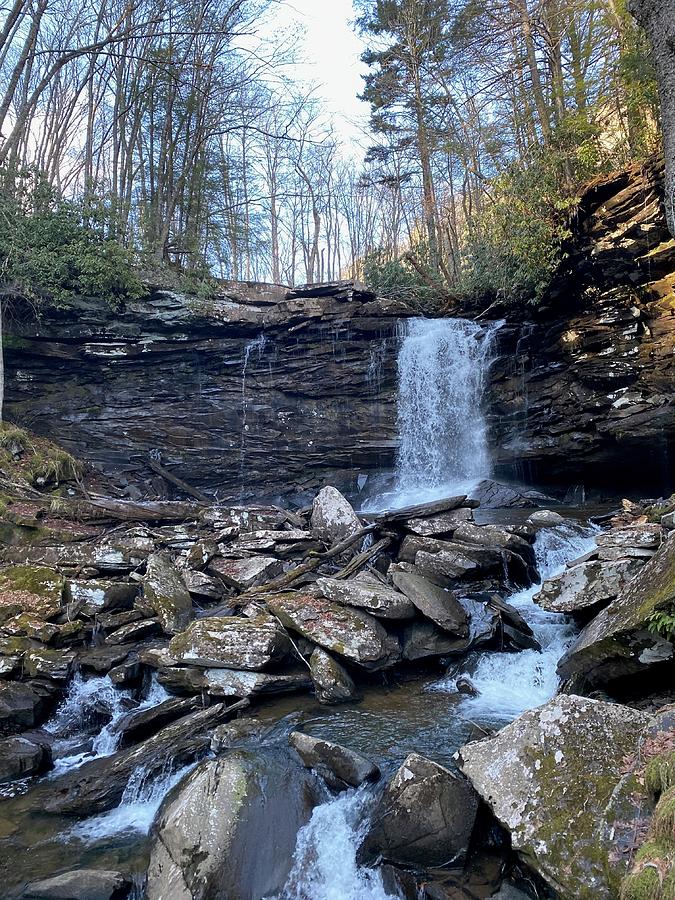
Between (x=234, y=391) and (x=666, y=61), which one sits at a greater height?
(x=666, y=61)

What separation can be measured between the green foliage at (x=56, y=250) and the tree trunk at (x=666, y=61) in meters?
12.7

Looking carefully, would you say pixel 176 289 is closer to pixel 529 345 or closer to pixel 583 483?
pixel 529 345

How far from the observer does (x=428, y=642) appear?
21.0 ft

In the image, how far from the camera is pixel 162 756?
16.0ft

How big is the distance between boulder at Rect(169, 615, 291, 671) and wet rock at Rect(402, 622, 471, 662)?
1.41 metres

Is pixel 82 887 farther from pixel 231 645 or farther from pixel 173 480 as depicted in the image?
pixel 173 480

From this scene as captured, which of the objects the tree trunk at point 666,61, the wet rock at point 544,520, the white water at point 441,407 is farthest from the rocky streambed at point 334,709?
the white water at point 441,407

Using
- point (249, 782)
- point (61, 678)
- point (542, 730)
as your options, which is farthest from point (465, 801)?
point (61, 678)

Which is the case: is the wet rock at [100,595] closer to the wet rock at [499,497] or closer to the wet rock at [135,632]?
the wet rock at [135,632]

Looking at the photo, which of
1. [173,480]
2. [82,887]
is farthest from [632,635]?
[173,480]

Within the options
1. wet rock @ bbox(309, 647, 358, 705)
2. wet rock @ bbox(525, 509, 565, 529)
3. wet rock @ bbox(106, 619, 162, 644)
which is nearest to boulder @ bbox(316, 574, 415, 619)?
wet rock @ bbox(309, 647, 358, 705)

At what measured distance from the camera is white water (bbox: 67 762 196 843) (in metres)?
4.29

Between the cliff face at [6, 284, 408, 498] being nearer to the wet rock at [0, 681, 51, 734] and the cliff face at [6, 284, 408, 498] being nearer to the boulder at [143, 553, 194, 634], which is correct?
the boulder at [143, 553, 194, 634]

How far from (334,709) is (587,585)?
306cm
